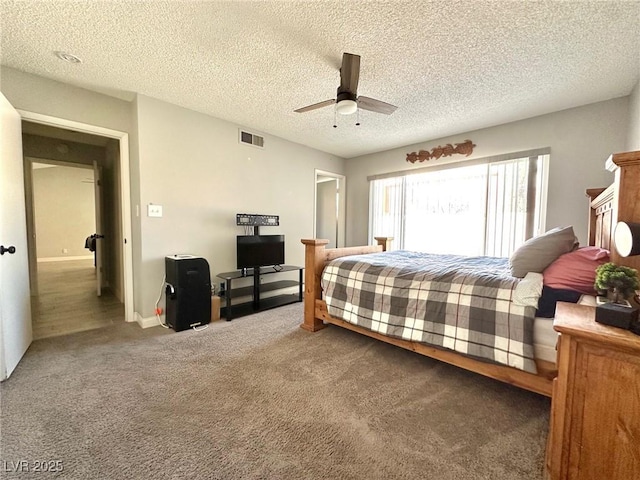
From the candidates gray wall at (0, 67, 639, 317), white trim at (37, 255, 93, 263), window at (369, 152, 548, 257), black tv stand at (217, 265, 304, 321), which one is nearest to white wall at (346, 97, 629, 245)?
gray wall at (0, 67, 639, 317)

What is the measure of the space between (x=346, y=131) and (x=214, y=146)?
1.87 meters

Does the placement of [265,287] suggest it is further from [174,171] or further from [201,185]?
[174,171]

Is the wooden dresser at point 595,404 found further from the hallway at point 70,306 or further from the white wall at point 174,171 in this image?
the hallway at point 70,306

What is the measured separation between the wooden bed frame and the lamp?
0.78 feet

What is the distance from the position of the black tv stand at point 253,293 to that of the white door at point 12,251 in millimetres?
1668

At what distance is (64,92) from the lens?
2.62m

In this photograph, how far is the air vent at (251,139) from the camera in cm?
373

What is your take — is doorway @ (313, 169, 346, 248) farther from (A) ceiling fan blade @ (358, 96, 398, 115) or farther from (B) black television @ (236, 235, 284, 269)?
(A) ceiling fan blade @ (358, 96, 398, 115)

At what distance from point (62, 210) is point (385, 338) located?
10015 millimetres

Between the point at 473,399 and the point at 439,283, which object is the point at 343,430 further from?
the point at 439,283

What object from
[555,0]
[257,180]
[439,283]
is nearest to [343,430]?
[439,283]

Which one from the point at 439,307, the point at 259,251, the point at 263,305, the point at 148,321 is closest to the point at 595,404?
the point at 439,307

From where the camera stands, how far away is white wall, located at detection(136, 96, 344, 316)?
2920mm

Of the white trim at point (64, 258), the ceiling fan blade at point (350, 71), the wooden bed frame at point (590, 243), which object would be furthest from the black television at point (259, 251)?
the white trim at point (64, 258)
